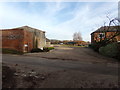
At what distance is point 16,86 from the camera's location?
3.21 metres

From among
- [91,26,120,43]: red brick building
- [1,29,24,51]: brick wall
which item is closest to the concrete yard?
[1,29,24,51]: brick wall

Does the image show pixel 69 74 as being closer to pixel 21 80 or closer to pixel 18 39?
pixel 21 80

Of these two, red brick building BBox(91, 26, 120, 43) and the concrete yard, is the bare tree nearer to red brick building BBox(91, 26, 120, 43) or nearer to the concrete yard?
red brick building BBox(91, 26, 120, 43)

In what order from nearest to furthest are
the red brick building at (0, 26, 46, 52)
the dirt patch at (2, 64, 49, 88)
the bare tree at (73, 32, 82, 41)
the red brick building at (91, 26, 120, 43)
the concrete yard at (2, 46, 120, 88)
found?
the dirt patch at (2, 64, 49, 88) → the concrete yard at (2, 46, 120, 88) → the red brick building at (0, 26, 46, 52) → the red brick building at (91, 26, 120, 43) → the bare tree at (73, 32, 82, 41)

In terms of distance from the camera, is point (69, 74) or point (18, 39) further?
point (18, 39)

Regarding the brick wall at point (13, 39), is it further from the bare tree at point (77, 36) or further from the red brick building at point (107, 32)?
the bare tree at point (77, 36)

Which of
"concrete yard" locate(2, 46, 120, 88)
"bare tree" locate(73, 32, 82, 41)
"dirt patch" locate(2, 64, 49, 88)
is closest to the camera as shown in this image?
"dirt patch" locate(2, 64, 49, 88)

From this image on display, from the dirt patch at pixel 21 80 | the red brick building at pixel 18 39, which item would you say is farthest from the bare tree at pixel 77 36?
the dirt patch at pixel 21 80

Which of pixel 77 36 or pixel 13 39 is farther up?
pixel 77 36

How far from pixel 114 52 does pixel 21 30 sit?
53.6ft

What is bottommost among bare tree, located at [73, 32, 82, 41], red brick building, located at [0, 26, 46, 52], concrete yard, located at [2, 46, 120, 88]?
concrete yard, located at [2, 46, 120, 88]

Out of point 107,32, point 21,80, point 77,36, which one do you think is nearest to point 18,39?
point 21,80

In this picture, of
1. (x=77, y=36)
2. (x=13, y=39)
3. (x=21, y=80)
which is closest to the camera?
(x=21, y=80)

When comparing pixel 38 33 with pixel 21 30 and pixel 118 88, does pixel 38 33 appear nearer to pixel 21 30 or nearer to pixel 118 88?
pixel 21 30
